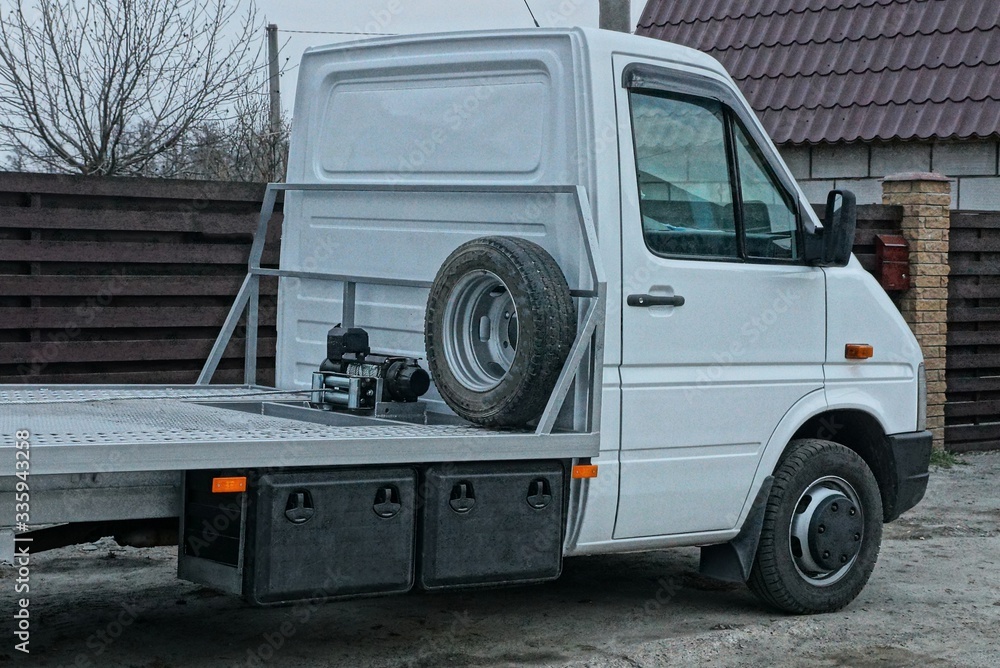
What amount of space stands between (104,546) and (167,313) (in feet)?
4.76

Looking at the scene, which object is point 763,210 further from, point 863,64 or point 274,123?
point 274,123

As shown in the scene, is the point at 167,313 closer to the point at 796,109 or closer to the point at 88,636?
the point at 88,636

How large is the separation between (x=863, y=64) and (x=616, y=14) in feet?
13.3

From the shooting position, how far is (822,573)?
6441 mm

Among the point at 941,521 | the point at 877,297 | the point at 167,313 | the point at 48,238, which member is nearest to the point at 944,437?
the point at 941,521

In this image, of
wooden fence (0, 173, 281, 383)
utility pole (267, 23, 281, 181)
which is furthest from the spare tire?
utility pole (267, 23, 281, 181)

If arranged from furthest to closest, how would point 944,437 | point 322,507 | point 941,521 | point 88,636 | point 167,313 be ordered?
point 944,437, point 941,521, point 167,313, point 88,636, point 322,507

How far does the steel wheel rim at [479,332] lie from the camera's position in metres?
5.64

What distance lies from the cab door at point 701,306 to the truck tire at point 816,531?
23 centimetres

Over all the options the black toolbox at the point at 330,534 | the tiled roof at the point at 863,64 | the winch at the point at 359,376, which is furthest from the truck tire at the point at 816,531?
the tiled roof at the point at 863,64

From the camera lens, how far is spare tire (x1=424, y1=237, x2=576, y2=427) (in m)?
5.30

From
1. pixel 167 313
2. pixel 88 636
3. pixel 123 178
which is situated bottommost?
pixel 88 636

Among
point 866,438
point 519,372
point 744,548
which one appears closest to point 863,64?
point 866,438

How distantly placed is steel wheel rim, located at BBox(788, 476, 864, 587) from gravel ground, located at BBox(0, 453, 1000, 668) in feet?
0.63
